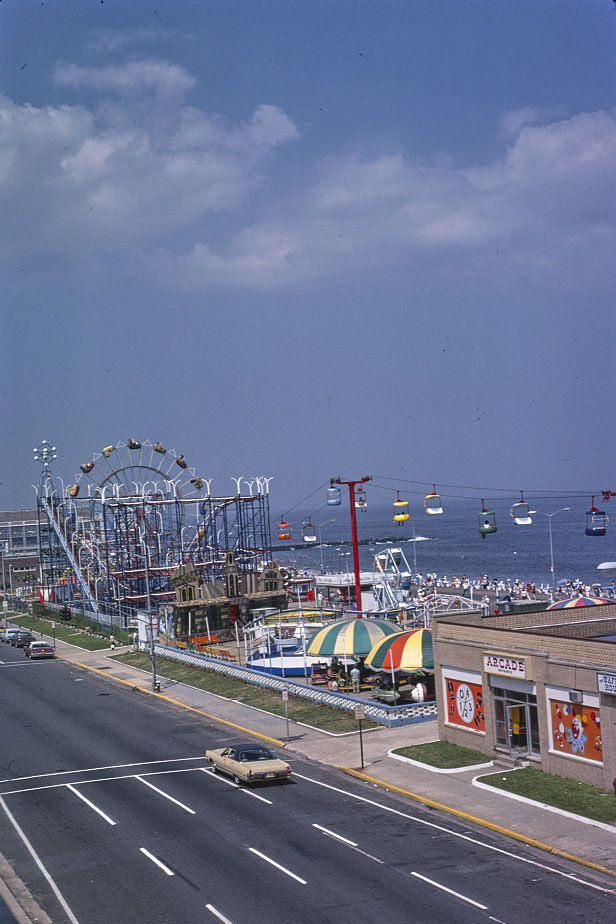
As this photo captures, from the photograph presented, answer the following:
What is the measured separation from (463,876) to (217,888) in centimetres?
537

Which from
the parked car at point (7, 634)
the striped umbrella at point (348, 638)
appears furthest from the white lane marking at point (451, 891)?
the parked car at point (7, 634)

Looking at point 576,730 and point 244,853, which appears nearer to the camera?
point 244,853

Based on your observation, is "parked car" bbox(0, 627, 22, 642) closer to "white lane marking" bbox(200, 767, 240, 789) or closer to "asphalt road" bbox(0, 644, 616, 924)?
"asphalt road" bbox(0, 644, 616, 924)

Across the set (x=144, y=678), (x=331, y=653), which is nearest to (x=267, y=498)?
(x=144, y=678)

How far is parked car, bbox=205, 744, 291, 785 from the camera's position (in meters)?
30.0

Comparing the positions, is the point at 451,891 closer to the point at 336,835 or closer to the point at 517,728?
the point at 336,835

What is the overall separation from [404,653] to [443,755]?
333 inches

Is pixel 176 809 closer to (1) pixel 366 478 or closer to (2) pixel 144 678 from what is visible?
(2) pixel 144 678

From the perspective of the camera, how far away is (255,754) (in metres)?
31.3

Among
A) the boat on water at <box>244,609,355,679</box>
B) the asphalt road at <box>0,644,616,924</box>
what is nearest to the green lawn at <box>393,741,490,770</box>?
the asphalt road at <box>0,644,616,924</box>

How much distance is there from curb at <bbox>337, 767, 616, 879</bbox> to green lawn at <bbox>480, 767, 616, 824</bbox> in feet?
7.52

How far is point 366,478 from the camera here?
69.3 m

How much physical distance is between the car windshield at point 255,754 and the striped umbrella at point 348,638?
14626 millimetres

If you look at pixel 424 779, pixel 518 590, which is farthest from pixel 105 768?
pixel 518 590
